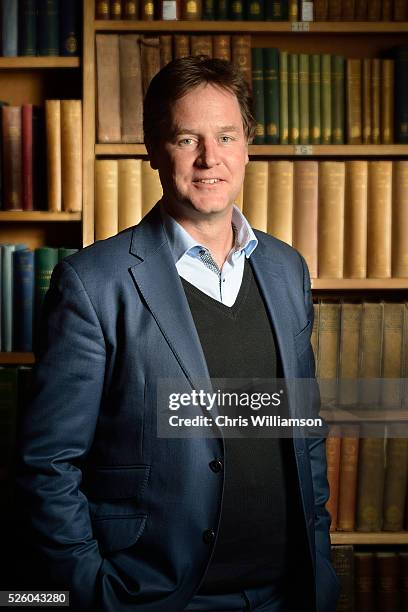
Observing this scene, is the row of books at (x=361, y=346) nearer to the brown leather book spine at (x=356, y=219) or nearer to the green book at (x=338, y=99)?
the brown leather book spine at (x=356, y=219)

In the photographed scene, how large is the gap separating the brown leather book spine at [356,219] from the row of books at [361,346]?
0.41 feet

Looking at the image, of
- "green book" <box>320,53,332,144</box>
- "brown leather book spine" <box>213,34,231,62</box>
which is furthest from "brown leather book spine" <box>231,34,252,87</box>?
"green book" <box>320,53,332,144</box>

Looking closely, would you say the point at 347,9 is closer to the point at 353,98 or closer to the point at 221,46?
the point at 353,98

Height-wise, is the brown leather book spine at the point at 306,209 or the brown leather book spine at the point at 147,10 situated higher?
the brown leather book spine at the point at 147,10

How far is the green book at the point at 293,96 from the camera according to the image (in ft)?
7.60

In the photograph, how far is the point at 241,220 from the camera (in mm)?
1669

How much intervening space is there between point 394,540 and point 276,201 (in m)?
1.12

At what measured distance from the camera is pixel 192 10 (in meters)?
2.29

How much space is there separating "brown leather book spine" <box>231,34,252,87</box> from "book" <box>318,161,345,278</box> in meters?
0.37

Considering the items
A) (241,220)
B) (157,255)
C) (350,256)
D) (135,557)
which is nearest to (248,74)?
(350,256)

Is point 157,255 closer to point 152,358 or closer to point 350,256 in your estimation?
point 152,358

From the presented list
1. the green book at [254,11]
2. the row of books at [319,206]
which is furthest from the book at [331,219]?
the green book at [254,11]

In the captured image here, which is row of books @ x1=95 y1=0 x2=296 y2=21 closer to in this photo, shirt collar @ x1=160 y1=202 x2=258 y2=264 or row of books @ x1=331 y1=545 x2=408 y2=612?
shirt collar @ x1=160 y1=202 x2=258 y2=264

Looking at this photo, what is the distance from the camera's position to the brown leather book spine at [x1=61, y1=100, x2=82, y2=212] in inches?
89.7
